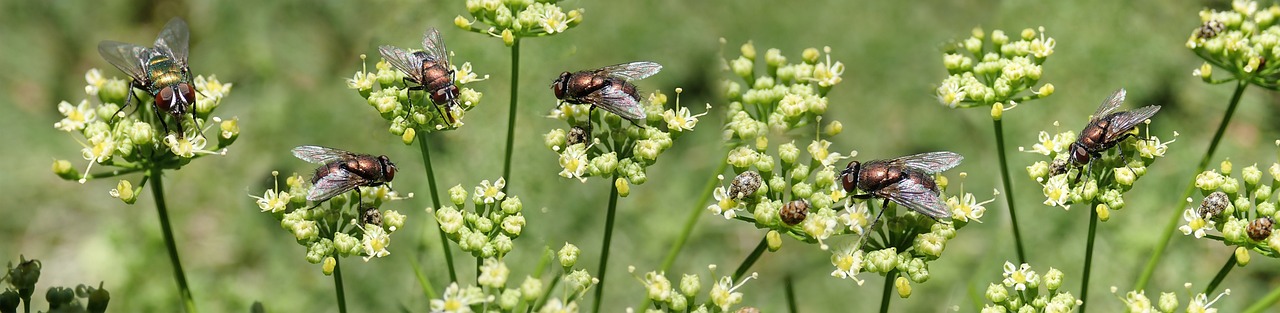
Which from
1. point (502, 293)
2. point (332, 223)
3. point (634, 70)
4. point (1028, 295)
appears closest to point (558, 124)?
point (634, 70)

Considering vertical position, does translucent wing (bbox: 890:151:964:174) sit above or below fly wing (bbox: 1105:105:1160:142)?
below

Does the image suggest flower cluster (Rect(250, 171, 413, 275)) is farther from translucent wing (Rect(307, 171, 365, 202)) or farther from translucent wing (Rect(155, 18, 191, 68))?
translucent wing (Rect(155, 18, 191, 68))

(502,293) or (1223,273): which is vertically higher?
(502,293)

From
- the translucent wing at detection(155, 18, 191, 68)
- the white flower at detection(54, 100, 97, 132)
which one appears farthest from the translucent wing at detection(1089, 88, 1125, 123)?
the white flower at detection(54, 100, 97, 132)

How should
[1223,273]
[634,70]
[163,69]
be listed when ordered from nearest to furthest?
[1223,273], [163,69], [634,70]

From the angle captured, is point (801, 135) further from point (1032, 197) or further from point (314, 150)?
point (1032, 197)

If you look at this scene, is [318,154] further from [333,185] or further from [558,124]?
[558,124]


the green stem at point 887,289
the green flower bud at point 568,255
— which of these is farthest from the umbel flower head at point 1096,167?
the green flower bud at point 568,255

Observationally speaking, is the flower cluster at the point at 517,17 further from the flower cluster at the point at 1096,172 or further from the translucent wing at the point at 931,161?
the flower cluster at the point at 1096,172
